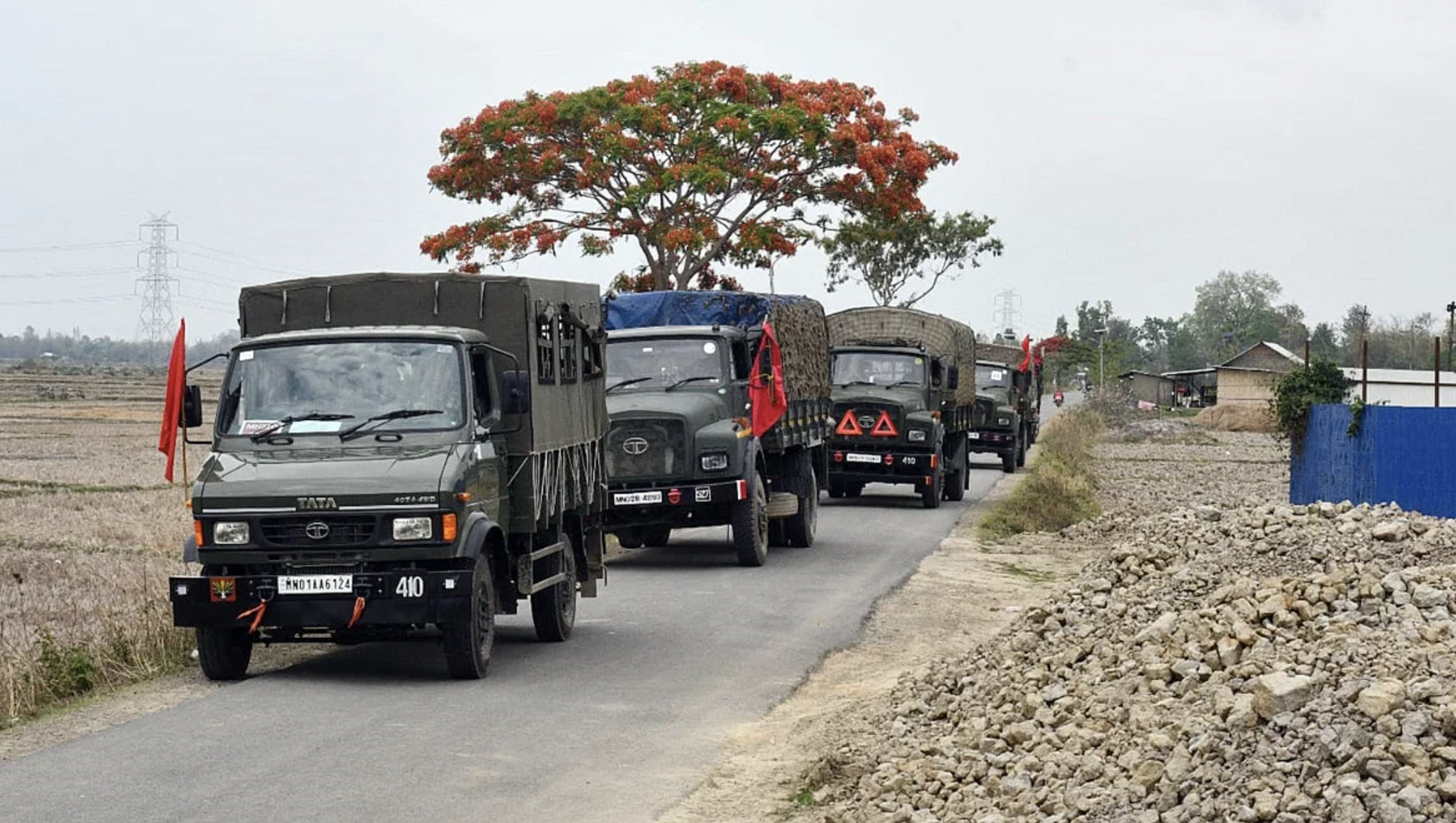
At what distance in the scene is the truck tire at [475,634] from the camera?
37.1 feet

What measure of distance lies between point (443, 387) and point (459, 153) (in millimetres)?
21194

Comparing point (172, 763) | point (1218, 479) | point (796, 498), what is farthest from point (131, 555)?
point (1218, 479)

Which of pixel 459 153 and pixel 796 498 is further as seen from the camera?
pixel 459 153

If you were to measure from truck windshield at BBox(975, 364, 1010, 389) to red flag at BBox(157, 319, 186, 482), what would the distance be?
31.6 m

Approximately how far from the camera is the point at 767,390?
2027 cm

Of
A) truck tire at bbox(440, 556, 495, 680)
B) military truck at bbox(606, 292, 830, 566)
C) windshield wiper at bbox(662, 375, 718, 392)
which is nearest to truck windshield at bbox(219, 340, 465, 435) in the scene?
truck tire at bbox(440, 556, 495, 680)

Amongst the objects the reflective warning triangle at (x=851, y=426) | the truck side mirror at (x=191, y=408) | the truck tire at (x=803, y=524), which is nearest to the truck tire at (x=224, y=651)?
the truck side mirror at (x=191, y=408)

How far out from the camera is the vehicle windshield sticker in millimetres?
11609

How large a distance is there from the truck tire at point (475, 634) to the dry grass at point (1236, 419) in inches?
2541

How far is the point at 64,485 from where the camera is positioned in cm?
3014

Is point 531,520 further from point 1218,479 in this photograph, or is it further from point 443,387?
point 1218,479

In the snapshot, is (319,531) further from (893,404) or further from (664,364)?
(893,404)

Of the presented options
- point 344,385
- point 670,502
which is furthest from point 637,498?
point 344,385

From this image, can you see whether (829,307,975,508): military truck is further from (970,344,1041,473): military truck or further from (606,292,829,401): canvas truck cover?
(970,344,1041,473): military truck
